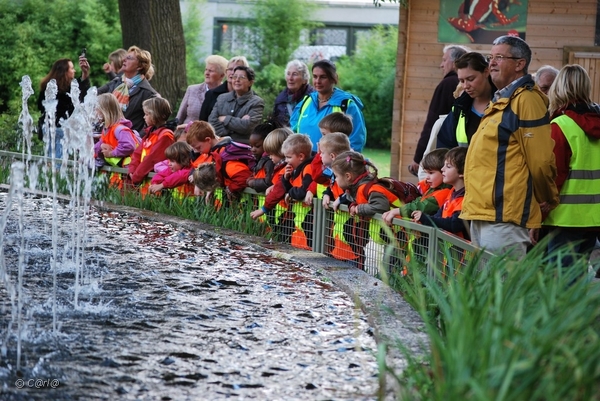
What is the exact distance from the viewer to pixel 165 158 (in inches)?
421

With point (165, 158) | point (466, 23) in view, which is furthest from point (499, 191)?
point (466, 23)

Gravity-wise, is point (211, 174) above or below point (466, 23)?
below

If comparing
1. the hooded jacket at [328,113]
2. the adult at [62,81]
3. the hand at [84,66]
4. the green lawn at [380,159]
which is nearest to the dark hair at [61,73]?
the adult at [62,81]

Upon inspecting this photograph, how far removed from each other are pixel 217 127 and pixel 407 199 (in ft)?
12.6

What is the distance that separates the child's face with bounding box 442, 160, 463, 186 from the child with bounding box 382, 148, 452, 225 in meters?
0.21

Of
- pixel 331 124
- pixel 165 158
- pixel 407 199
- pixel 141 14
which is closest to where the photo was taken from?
pixel 407 199

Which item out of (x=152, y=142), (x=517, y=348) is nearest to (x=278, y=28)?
(x=152, y=142)

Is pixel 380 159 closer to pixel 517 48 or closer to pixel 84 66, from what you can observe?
pixel 84 66

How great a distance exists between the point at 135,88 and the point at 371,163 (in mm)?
5054

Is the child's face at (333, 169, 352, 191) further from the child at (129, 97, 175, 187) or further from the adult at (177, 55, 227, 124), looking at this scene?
the adult at (177, 55, 227, 124)

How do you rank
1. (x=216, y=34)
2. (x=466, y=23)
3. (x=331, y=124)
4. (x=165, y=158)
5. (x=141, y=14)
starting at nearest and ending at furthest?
1. (x=331, y=124)
2. (x=165, y=158)
3. (x=466, y=23)
4. (x=141, y=14)
5. (x=216, y=34)

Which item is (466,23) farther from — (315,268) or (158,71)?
(315,268)

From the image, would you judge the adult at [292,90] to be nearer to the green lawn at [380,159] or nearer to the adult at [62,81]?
the adult at [62,81]

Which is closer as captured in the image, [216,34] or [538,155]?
[538,155]
